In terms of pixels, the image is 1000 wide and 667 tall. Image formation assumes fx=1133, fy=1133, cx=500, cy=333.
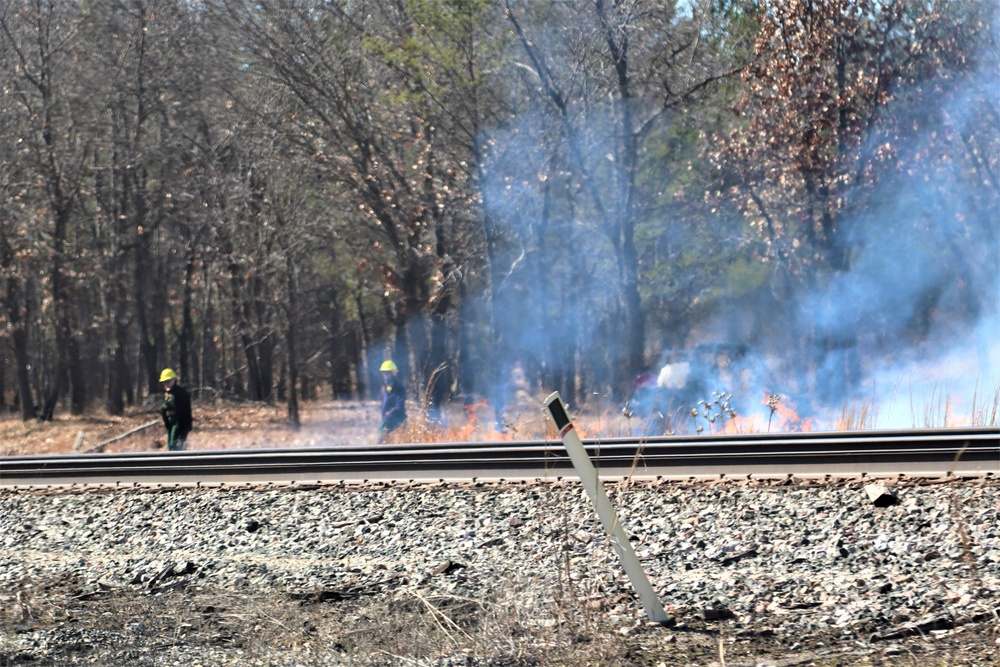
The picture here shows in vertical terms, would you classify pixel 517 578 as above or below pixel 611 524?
below

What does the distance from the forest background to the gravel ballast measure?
6.38 meters

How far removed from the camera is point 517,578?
22.0 feet

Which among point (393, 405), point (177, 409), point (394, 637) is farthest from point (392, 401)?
point (394, 637)

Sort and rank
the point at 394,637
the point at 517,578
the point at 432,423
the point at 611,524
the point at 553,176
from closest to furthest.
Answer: the point at 611,524, the point at 394,637, the point at 517,578, the point at 432,423, the point at 553,176

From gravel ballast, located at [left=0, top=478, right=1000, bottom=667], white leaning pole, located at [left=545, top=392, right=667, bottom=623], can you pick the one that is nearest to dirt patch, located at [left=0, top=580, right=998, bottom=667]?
gravel ballast, located at [left=0, top=478, right=1000, bottom=667]

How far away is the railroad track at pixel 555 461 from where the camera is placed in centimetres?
839

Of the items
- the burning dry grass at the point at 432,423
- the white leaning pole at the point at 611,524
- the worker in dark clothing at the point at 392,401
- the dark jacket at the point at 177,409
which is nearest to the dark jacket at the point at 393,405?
the worker in dark clothing at the point at 392,401

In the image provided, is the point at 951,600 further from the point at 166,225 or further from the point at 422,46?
the point at 166,225

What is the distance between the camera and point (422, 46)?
66.9ft

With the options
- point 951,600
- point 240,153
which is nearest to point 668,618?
point 951,600

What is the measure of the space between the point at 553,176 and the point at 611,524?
1404cm

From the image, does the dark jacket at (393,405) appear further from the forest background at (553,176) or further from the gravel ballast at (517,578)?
the gravel ballast at (517,578)

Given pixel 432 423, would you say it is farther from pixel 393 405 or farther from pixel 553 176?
pixel 553 176

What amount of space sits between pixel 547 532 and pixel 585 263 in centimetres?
1513
